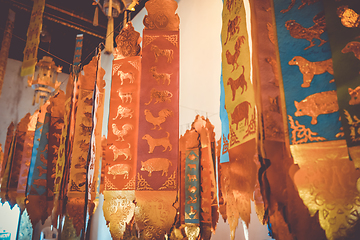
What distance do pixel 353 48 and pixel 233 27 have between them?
86 cm

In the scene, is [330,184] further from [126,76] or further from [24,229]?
[24,229]

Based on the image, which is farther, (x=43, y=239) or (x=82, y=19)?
(x=82, y=19)

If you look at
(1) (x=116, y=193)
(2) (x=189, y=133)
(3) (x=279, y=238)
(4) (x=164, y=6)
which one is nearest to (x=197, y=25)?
(4) (x=164, y=6)

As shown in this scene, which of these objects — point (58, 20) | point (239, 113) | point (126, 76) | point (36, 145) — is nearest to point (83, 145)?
point (126, 76)

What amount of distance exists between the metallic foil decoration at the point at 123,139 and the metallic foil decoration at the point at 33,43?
2.94 meters

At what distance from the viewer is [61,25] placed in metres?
7.39

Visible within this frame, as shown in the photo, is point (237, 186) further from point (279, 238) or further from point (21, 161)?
point (21, 161)

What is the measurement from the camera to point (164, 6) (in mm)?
2842

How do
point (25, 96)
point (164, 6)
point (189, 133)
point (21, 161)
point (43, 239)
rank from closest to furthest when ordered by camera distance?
1. point (164, 6)
2. point (189, 133)
3. point (21, 161)
4. point (43, 239)
5. point (25, 96)

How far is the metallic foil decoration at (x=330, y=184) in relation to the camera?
1.26 metres

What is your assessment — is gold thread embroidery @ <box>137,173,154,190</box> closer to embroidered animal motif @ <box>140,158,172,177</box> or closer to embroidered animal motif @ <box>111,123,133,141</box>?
embroidered animal motif @ <box>140,158,172,177</box>

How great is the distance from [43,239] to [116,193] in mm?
5181

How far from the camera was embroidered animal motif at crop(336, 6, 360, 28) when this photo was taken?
1399 mm

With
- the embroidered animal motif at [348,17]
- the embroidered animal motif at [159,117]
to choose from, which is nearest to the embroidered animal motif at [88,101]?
the embroidered animal motif at [159,117]
